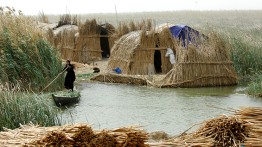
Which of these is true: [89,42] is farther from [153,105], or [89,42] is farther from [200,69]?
[153,105]

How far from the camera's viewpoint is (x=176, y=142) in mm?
6801

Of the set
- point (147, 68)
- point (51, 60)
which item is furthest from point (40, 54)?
point (147, 68)

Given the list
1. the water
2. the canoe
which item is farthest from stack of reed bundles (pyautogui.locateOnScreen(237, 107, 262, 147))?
the canoe

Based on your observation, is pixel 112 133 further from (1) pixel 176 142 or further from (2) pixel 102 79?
(2) pixel 102 79

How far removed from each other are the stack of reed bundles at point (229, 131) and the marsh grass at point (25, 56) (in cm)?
1072

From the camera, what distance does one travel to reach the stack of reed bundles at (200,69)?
19000mm

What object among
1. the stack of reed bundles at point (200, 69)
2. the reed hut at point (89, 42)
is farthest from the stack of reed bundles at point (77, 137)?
the reed hut at point (89, 42)

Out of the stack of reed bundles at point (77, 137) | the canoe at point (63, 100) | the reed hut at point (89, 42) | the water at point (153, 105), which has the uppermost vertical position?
the stack of reed bundles at point (77, 137)

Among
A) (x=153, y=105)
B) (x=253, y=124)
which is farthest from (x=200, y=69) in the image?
(x=253, y=124)

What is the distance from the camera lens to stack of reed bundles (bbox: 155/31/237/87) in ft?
62.3

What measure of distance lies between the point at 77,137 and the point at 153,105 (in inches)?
390

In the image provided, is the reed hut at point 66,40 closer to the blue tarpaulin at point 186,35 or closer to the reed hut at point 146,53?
the reed hut at point 146,53

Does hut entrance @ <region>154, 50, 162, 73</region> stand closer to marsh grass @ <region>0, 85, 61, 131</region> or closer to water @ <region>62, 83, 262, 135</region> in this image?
water @ <region>62, 83, 262, 135</region>

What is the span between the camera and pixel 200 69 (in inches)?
752
